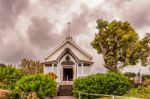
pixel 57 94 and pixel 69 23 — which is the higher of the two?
pixel 69 23

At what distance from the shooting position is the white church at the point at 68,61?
189 ft

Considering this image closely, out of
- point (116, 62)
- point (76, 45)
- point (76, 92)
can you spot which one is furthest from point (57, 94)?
point (116, 62)

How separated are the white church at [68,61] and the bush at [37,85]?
1446 cm

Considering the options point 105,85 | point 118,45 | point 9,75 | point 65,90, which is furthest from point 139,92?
point 118,45

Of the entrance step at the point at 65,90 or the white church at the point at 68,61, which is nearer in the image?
the entrance step at the point at 65,90

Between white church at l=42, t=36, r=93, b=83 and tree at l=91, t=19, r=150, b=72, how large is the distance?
533cm

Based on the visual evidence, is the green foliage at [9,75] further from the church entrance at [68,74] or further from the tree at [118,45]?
the tree at [118,45]

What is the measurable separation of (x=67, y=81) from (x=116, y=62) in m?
10.4

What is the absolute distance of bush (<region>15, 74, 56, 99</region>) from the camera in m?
40.8

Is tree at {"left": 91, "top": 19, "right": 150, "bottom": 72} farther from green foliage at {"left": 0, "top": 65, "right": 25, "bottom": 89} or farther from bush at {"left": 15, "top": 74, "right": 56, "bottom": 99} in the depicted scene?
bush at {"left": 15, "top": 74, "right": 56, "bottom": 99}

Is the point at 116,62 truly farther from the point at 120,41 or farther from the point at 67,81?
the point at 67,81

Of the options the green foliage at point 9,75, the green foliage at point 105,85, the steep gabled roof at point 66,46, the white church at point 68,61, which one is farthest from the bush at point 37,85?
the steep gabled roof at point 66,46

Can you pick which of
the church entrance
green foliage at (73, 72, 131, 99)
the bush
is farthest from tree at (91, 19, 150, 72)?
the bush

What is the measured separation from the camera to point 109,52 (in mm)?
62875
